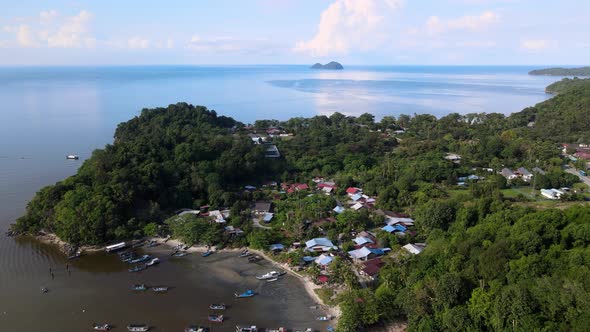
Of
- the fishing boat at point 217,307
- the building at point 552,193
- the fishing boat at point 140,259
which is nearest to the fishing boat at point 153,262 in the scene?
the fishing boat at point 140,259

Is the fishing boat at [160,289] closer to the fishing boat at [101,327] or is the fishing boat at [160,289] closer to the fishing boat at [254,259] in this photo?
the fishing boat at [101,327]

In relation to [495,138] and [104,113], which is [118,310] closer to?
[495,138]

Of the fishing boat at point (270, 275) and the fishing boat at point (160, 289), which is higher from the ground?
the fishing boat at point (270, 275)

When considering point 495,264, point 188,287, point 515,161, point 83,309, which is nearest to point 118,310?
point 83,309

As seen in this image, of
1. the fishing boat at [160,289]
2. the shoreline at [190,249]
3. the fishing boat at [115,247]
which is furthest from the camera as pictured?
the fishing boat at [115,247]

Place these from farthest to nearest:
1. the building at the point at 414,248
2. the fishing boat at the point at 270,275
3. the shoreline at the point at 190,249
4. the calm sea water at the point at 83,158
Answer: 1. the building at the point at 414,248
2. the fishing boat at the point at 270,275
3. the shoreline at the point at 190,249
4. the calm sea water at the point at 83,158

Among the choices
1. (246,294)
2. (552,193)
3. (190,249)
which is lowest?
(246,294)

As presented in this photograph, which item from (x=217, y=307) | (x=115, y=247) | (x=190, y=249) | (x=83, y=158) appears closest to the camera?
(x=217, y=307)

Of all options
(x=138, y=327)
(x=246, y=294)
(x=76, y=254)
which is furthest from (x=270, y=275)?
(x=76, y=254)

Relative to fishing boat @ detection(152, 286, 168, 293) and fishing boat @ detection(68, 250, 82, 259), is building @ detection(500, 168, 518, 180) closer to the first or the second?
fishing boat @ detection(152, 286, 168, 293)

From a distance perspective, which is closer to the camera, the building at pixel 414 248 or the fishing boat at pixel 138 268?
the fishing boat at pixel 138 268

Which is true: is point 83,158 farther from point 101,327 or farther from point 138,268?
point 101,327
